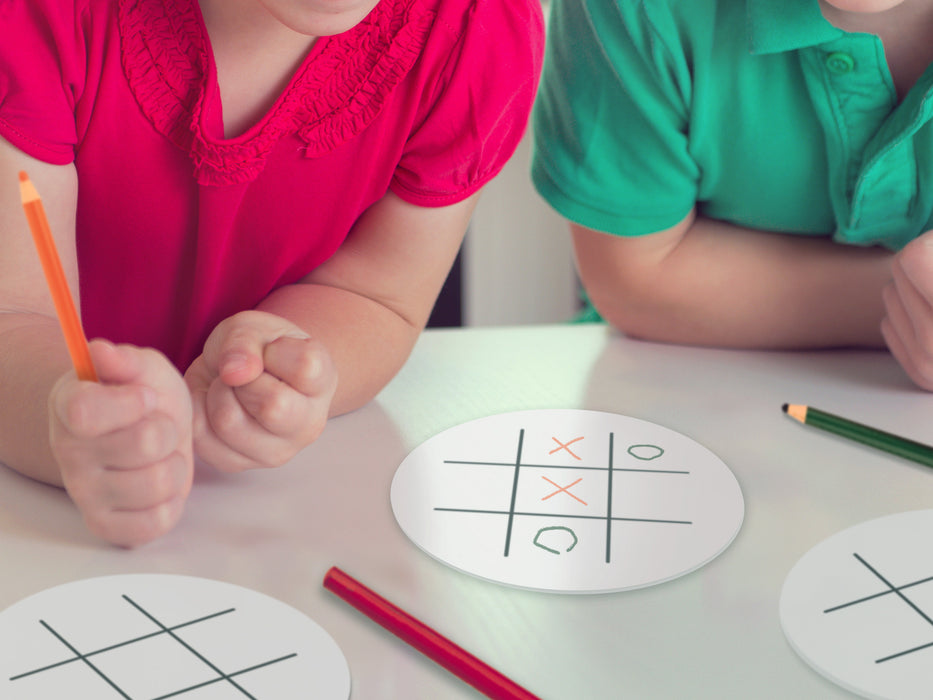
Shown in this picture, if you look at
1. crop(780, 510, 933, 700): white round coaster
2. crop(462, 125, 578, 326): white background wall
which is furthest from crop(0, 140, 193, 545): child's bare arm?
crop(462, 125, 578, 326): white background wall

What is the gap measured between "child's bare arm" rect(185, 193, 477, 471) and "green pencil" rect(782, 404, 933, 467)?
20 centimetres

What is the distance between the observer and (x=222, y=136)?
479mm

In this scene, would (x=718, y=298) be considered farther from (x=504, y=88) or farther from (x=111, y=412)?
(x=111, y=412)

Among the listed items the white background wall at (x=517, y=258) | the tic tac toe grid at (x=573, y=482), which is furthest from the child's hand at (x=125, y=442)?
the white background wall at (x=517, y=258)

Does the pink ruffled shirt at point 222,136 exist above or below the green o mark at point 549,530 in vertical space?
above

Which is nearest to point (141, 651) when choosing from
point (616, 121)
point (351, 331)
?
point (351, 331)

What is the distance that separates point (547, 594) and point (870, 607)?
0.11 m

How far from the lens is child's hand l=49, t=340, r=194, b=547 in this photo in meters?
0.32

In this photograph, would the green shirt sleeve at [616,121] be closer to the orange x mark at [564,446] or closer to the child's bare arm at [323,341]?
the child's bare arm at [323,341]

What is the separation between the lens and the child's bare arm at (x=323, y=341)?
0.39m

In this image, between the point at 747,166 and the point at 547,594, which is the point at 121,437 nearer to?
the point at 547,594

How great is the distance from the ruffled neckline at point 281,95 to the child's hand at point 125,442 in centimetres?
16

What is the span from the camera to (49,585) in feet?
1.13

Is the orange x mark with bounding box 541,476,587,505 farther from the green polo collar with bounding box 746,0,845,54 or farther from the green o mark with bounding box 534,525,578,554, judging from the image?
the green polo collar with bounding box 746,0,845,54
